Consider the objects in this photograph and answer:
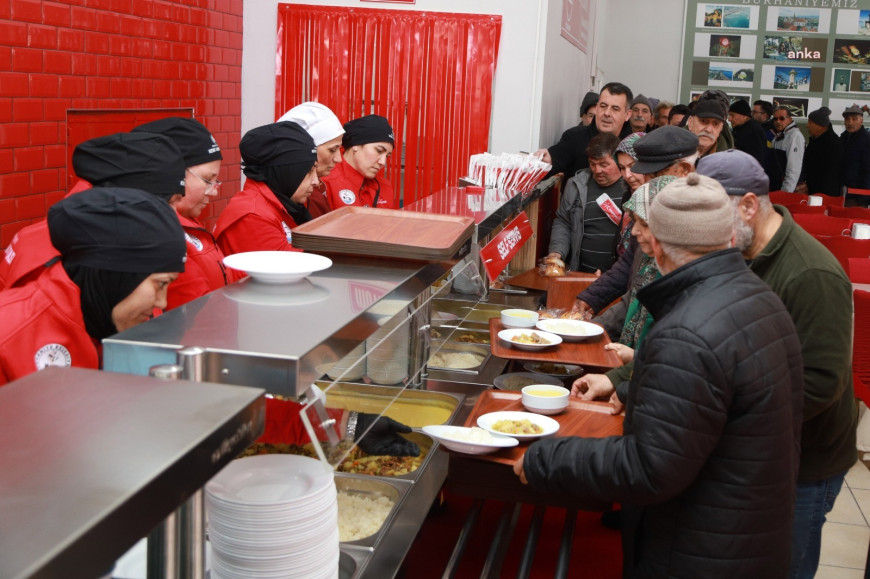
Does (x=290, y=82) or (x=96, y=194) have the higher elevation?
(x=290, y=82)

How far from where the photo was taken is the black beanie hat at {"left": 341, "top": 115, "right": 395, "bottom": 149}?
174 inches

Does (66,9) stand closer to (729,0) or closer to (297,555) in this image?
(297,555)

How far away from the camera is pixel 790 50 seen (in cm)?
1412

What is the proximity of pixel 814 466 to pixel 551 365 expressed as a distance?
4.41 feet

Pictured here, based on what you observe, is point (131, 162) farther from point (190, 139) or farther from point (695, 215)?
point (695, 215)

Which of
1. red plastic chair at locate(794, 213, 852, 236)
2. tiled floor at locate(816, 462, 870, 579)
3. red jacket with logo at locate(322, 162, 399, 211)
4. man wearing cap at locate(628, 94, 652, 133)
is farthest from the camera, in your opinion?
man wearing cap at locate(628, 94, 652, 133)

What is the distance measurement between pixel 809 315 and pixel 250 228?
1848 millimetres

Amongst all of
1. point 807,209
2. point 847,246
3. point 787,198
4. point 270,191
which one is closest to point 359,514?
point 270,191

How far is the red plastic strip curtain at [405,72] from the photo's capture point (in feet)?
19.6

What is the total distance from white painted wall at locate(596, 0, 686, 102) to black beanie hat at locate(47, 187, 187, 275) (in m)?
13.7

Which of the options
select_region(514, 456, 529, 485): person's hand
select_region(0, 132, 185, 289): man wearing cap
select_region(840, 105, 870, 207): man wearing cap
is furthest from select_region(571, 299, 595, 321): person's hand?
select_region(840, 105, 870, 207): man wearing cap

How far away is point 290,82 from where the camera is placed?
6.15 meters

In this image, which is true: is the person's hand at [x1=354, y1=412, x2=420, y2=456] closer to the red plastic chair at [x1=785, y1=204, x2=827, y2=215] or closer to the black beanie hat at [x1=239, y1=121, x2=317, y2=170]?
the black beanie hat at [x1=239, y1=121, x2=317, y2=170]

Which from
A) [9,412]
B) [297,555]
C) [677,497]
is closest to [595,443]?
[677,497]
